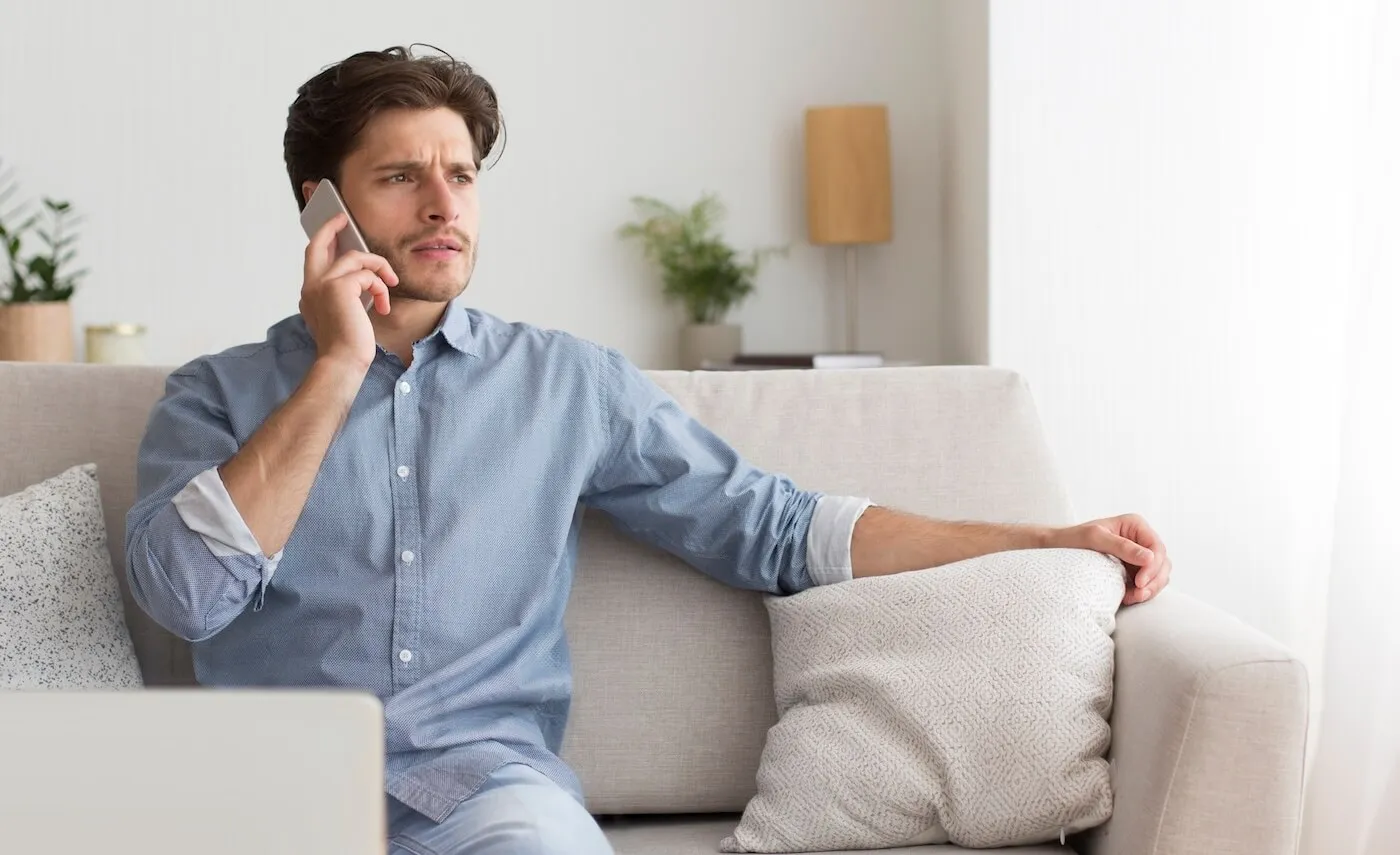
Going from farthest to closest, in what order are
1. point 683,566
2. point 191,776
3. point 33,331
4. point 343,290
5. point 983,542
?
point 33,331 < point 683,566 < point 983,542 < point 343,290 < point 191,776

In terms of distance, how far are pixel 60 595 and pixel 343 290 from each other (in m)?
0.46

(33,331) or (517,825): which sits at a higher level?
(33,331)

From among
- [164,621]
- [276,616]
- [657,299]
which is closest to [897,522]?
[276,616]

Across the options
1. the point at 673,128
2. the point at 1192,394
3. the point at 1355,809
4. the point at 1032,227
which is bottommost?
the point at 1355,809

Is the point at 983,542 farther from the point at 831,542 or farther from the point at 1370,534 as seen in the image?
the point at 1370,534

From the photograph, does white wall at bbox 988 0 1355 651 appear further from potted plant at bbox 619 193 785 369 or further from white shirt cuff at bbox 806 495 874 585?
white shirt cuff at bbox 806 495 874 585

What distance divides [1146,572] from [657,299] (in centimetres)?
220

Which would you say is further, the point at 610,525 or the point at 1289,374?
the point at 1289,374

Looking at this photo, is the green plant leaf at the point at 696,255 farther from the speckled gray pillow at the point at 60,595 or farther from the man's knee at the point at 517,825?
the man's knee at the point at 517,825

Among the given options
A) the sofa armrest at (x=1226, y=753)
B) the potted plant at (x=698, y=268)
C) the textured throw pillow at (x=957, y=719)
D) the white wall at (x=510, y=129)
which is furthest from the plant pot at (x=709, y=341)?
the sofa armrest at (x=1226, y=753)

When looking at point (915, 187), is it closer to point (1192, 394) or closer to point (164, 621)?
point (1192, 394)

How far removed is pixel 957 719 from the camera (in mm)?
1533

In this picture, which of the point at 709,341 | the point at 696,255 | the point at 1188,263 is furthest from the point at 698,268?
the point at 1188,263

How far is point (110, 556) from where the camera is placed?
1.77m
